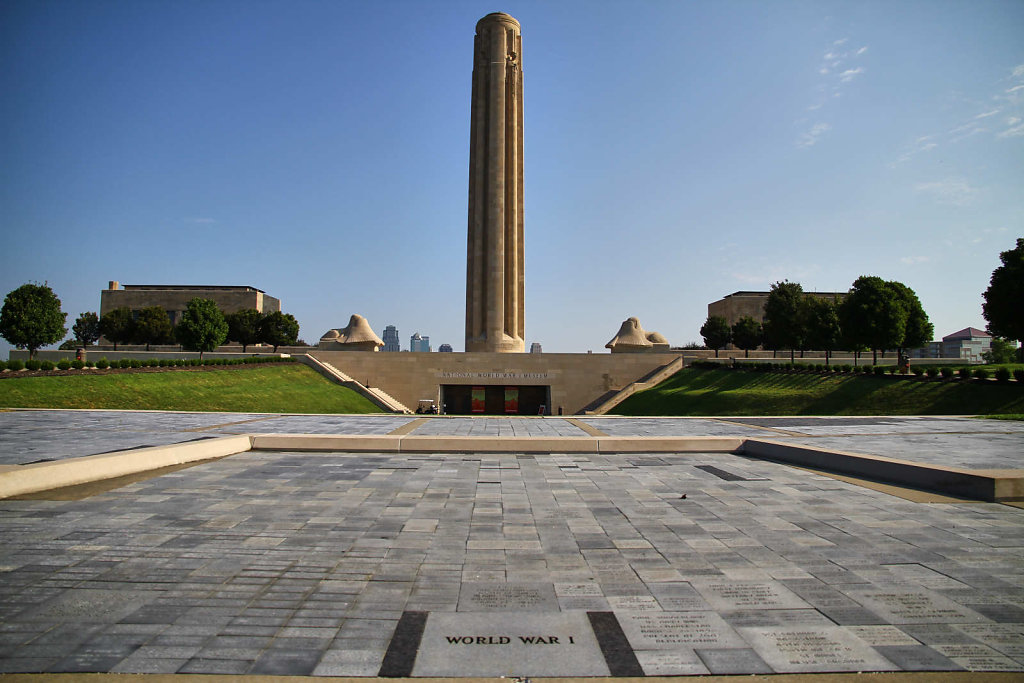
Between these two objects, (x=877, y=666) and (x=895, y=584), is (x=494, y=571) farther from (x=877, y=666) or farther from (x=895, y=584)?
(x=895, y=584)

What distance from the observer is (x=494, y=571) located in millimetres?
5418

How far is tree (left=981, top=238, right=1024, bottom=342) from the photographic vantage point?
35094 millimetres

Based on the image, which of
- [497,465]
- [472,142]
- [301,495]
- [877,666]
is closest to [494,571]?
[877,666]

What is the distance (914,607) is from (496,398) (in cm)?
4652

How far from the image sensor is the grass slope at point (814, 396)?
94.6ft

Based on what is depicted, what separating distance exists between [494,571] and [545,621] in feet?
3.72

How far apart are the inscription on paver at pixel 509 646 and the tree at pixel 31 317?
146 feet

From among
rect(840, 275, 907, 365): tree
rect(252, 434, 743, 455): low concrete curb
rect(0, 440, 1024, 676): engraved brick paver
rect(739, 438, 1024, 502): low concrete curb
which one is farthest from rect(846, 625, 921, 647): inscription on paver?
rect(840, 275, 907, 365): tree

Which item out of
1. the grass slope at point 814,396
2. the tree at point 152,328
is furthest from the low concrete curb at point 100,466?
the tree at point 152,328

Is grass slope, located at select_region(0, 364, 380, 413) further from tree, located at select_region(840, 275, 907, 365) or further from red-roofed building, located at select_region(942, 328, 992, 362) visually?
red-roofed building, located at select_region(942, 328, 992, 362)

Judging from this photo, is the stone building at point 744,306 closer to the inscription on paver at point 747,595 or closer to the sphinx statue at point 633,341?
the sphinx statue at point 633,341

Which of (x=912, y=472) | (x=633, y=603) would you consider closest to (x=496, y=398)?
(x=912, y=472)

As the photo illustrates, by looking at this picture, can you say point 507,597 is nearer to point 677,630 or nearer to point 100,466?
point 677,630

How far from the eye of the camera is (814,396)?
35688 millimetres
